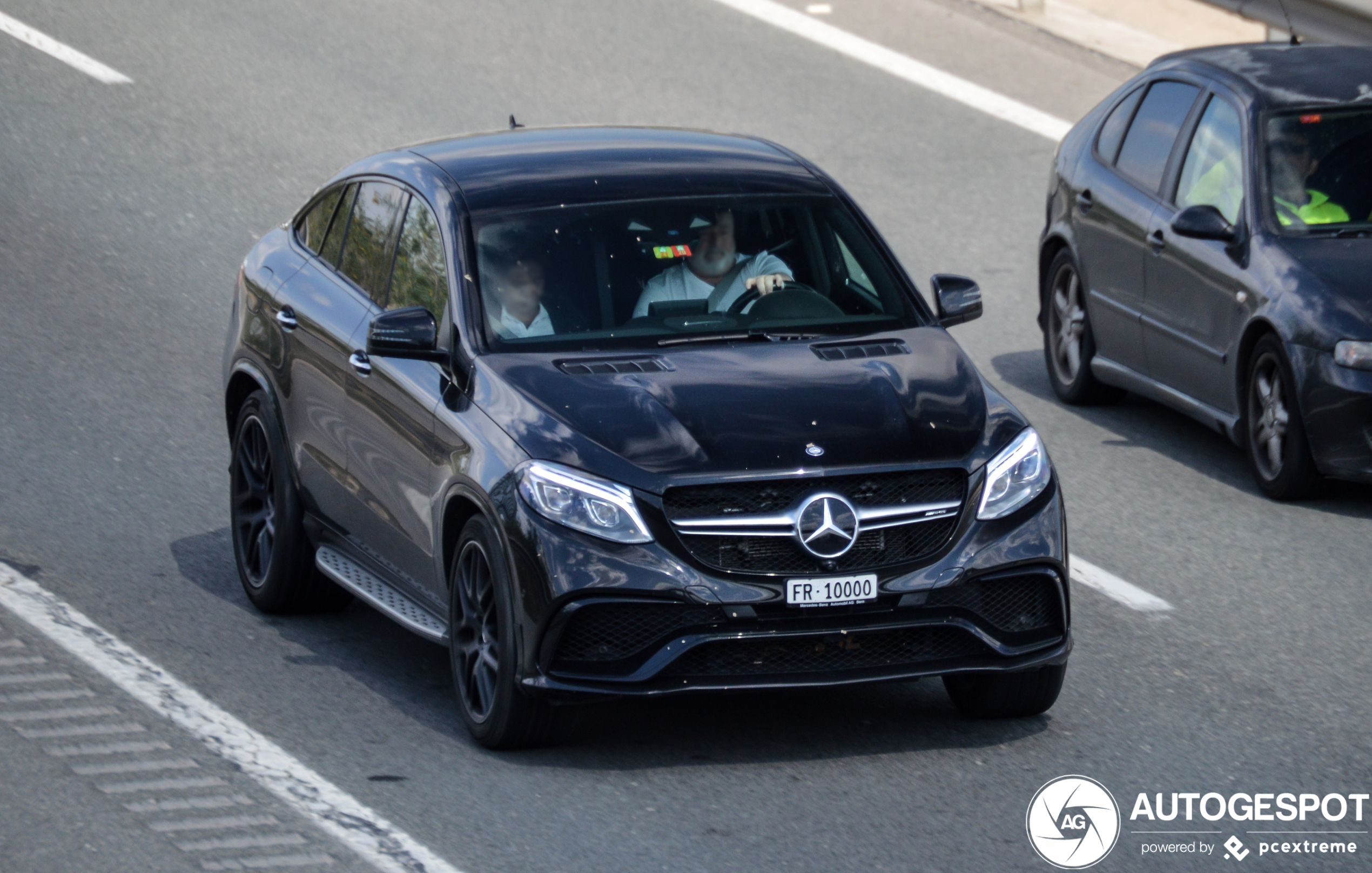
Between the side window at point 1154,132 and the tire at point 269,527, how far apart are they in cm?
489

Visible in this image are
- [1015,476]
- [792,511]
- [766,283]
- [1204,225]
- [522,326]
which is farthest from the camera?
[1204,225]

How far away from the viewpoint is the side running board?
7.45 metres

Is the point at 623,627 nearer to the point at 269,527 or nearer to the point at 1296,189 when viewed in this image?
the point at 269,527

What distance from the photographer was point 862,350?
7.36 m

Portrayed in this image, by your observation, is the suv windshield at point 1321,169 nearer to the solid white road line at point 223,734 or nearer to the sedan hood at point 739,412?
the sedan hood at point 739,412

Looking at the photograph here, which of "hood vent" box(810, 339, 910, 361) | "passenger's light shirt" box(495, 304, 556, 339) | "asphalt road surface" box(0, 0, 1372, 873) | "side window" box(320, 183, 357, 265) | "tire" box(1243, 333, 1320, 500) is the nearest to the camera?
"asphalt road surface" box(0, 0, 1372, 873)

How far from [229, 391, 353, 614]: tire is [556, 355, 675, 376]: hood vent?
1.90m

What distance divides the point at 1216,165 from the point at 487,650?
216 inches

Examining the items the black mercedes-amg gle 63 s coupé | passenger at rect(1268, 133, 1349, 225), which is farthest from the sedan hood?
passenger at rect(1268, 133, 1349, 225)

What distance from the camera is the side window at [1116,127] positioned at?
12.0 meters

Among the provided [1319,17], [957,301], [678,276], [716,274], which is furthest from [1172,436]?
[1319,17]

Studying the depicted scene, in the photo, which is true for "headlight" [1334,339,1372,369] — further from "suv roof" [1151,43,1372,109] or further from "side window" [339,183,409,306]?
"side window" [339,183,409,306]

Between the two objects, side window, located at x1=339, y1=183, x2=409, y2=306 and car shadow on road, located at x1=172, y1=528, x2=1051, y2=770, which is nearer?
car shadow on road, located at x1=172, y1=528, x2=1051, y2=770

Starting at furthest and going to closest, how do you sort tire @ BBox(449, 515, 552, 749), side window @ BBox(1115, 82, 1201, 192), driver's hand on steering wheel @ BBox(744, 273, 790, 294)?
side window @ BBox(1115, 82, 1201, 192) < driver's hand on steering wheel @ BBox(744, 273, 790, 294) < tire @ BBox(449, 515, 552, 749)
